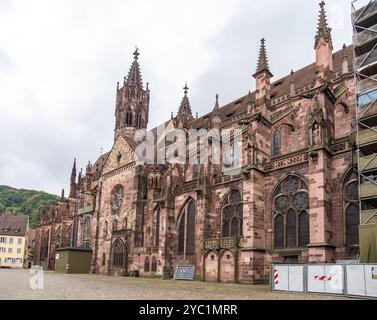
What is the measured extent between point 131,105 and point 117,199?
21046 millimetres

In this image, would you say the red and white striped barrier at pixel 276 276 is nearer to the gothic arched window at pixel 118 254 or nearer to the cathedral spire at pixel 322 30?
the cathedral spire at pixel 322 30

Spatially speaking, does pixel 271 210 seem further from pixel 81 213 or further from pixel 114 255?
pixel 81 213

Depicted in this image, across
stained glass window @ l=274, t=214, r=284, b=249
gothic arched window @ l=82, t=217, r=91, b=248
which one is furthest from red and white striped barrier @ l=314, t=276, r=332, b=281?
gothic arched window @ l=82, t=217, r=91, b=248

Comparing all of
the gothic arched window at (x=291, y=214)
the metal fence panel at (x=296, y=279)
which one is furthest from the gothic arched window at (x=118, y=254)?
the metal fence panel at (x=296, y=279)

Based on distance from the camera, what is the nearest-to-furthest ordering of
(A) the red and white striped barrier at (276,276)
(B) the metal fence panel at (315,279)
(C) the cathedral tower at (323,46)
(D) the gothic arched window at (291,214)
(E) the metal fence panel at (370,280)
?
(E) the metal fence panel at (370,280) < (B) the metal fence panel at (315,279) < (A) the red and white striped barrier at (276,276) < (D) the gothic arched window at (291,214) < (C) the cathedral tower at (323,46)

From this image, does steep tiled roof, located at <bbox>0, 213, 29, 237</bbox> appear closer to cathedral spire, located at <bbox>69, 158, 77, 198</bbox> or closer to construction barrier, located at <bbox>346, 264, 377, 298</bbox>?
cathedral spire, located at <bbox>69, 158, 77, 198</bbox>

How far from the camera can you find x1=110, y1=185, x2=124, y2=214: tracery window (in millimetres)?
46406

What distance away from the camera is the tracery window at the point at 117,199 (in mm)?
46406

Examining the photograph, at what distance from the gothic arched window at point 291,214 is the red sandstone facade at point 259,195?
7 cm

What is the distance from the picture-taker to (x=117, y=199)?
4719 centimetres

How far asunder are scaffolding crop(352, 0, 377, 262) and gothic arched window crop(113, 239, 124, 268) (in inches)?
1099

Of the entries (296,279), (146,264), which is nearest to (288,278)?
(296,279)

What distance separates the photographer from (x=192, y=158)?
41.0 m

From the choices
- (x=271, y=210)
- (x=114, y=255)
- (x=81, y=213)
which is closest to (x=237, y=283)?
(x=271, y=210)
